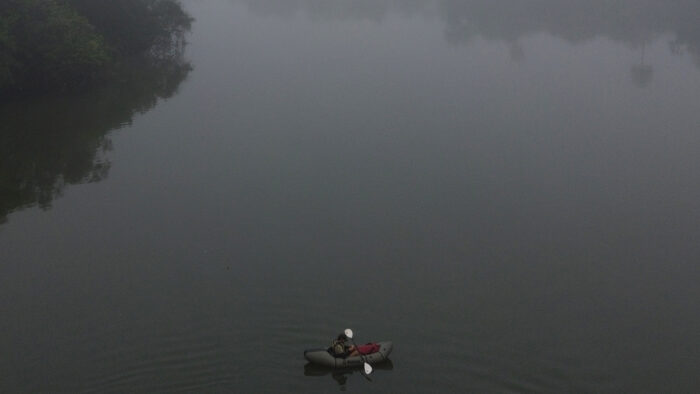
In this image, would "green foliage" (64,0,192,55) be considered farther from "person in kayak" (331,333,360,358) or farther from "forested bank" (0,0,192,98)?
"person in kayak" (331,333,360,358)

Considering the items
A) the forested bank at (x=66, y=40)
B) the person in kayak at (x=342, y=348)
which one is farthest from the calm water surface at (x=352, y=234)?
the forested bank at (x=66, y=40)

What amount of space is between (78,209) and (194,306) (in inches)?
211

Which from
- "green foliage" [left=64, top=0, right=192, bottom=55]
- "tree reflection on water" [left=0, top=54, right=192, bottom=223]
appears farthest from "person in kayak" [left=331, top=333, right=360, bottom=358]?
"green foliage" [left=64, top=0, right=192, bottom=55]

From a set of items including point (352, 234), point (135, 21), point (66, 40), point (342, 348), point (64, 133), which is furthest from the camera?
point (135, 21)

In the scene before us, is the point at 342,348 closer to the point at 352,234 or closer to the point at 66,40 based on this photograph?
the point at 352,234

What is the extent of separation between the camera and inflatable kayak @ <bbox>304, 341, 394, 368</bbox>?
10.0 metres

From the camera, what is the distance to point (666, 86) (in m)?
28.9

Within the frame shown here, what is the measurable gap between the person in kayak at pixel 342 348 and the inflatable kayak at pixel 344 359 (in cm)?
6

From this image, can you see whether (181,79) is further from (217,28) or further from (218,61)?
(217,28)

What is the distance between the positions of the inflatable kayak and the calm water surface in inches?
9.1

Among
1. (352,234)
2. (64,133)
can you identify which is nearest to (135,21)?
(64,133)

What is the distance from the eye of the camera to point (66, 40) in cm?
2316

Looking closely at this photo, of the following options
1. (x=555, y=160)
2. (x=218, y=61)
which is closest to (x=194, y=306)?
(x=555, y=160)

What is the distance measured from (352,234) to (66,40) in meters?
14.1
